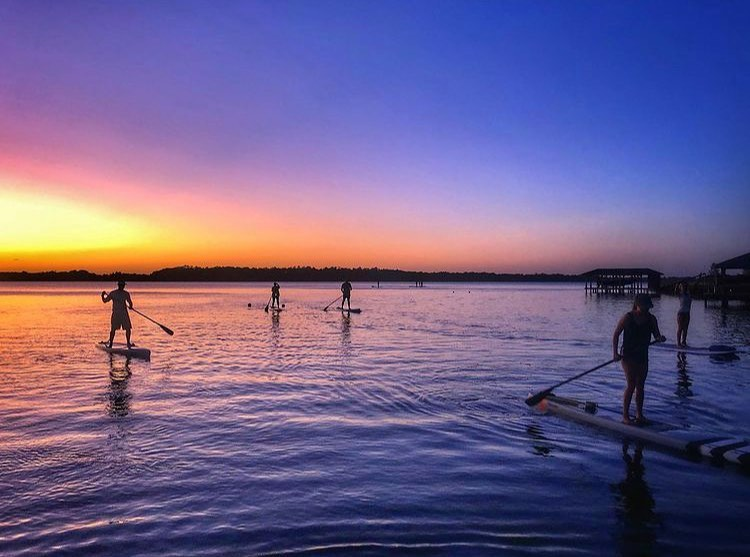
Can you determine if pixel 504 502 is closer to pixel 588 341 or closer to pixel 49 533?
pixel 49 533

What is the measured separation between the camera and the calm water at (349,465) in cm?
556

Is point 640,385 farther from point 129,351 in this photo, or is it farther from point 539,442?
point 129,351

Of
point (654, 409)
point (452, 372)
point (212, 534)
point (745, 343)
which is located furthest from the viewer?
point (745, 343)

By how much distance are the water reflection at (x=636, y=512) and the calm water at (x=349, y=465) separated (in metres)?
0.03

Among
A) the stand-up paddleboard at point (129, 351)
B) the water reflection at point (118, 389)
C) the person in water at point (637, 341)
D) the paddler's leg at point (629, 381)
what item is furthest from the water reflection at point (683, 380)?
the stand-up paddleboard at point (129, 351)

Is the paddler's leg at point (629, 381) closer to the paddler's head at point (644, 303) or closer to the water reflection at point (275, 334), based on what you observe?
the paddler's head at point (644, 303)

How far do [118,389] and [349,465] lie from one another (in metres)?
7.88

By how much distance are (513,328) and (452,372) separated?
49.2 ft

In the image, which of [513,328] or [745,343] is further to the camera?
[513,328]

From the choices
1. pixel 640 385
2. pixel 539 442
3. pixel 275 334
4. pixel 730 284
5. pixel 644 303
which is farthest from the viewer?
pixel 730 284

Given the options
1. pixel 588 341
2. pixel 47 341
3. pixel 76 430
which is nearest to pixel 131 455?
pixel 76 430

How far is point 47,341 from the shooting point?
23.5 metres

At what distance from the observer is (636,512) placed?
244 inches

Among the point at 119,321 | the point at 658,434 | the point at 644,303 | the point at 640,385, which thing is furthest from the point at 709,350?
the point at 119,321
